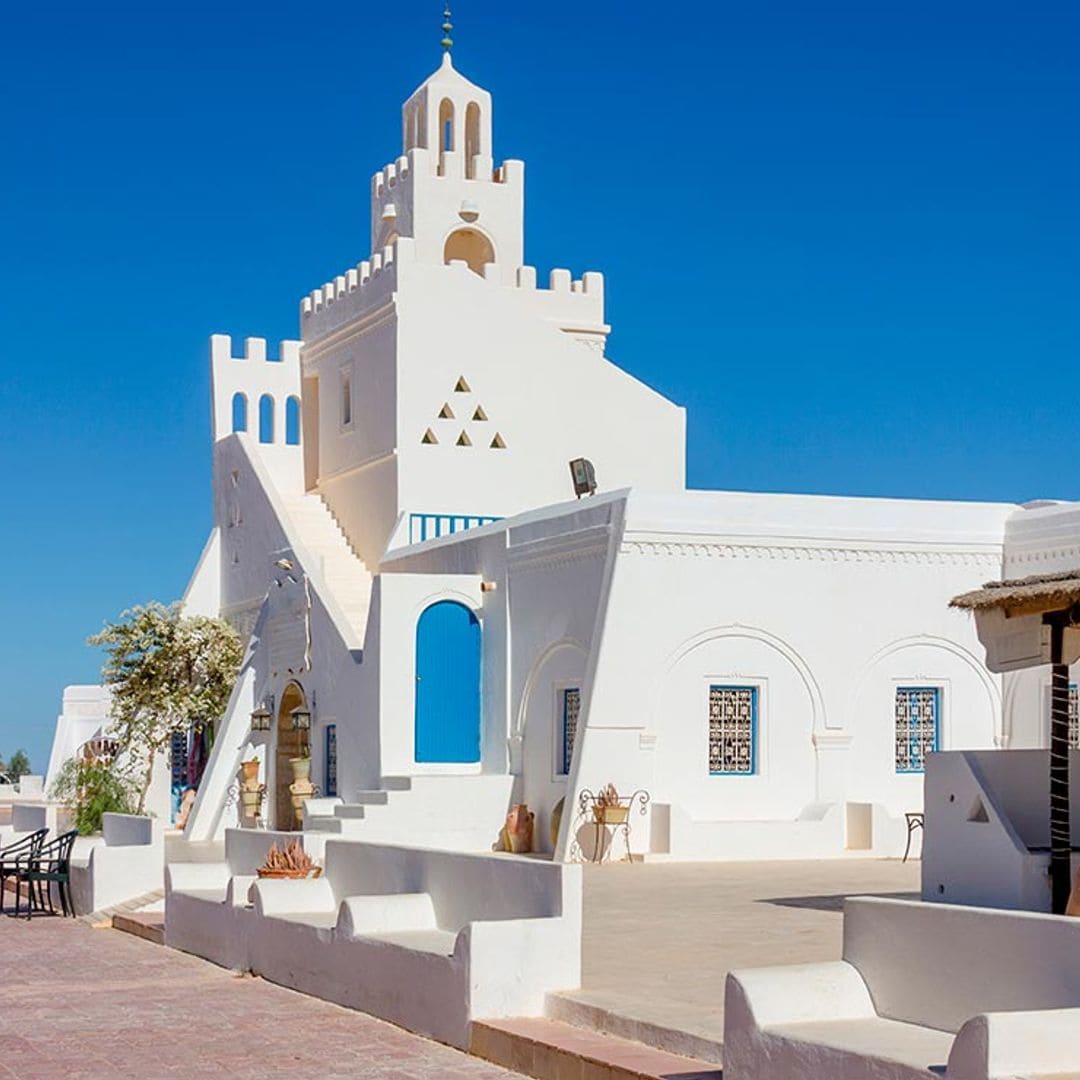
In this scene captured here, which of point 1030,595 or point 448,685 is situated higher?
point 1030,595

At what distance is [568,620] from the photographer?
2198 centimetres

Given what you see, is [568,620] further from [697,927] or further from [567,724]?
[697,927]

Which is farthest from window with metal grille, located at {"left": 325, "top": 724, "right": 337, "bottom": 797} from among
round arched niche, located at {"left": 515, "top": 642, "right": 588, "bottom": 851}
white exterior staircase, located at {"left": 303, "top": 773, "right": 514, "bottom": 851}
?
round arched niche, located at {"left": 515, "top": 642, "right": 588, "bottom": 851}

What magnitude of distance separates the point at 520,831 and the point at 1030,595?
11152mm

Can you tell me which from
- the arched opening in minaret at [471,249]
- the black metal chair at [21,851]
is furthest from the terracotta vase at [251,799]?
the arched opening in minaret at [471,249]

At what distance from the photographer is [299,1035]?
401 inches

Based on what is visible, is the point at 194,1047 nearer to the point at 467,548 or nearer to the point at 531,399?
the point at 467,548

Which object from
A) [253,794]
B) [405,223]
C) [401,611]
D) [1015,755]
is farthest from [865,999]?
[405,223]

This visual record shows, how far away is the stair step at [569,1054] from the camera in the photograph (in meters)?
8.09

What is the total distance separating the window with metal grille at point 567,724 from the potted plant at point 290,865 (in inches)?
327

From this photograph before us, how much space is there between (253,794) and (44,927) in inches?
387

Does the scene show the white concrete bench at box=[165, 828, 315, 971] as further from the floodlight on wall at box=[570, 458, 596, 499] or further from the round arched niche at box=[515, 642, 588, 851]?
the floodlight on wall at box=[570, 458, 596, 499]

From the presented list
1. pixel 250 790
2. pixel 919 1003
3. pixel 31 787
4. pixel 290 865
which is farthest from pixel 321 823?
pixel 31 787

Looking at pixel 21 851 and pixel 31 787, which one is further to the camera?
pixel 31 787
